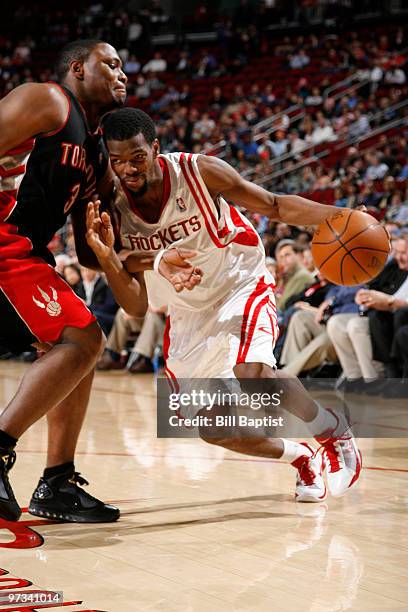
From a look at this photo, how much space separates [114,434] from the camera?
5.86 m

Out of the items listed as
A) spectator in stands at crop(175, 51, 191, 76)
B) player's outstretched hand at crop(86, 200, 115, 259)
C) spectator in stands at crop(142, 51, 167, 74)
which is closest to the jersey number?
player's outstretched hand at crop(86, 200, 115, 259)

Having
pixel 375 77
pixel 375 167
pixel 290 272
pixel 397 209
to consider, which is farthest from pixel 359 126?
pixel 290 272

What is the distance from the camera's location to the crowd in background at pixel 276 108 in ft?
28.7

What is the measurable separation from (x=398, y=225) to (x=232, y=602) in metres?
6.68

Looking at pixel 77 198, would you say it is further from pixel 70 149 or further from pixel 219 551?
pixel 219 551

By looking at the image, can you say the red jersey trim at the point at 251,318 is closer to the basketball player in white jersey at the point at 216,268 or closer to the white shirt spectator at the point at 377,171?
the basketball player in white jersey at the point at 216,268

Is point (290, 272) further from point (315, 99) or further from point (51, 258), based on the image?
point (315, 99)

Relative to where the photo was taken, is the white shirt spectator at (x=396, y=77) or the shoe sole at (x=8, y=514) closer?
the shoe sole at (x=8, y=514)

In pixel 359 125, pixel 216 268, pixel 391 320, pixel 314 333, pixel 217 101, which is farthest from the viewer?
pixel 217 101

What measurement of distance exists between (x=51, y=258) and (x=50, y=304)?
30 cm

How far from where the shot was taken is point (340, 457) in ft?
13.6

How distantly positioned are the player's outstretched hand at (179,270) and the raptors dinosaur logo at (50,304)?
45cm

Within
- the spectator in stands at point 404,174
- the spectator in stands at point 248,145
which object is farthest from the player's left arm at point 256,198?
the spectator in stands at point 248,145

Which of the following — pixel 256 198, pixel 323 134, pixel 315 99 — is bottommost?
pixel 323 134
